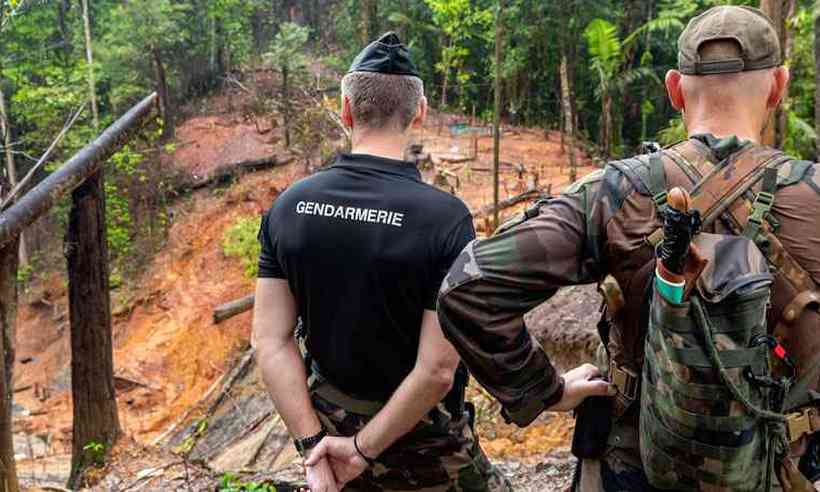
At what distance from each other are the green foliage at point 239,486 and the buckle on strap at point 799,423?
3174 millimetres

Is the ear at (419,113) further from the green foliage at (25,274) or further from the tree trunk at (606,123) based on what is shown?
the green foliage at (25,274)

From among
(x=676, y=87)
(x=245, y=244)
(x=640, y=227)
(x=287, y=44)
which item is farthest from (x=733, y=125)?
(x=287, y=44)

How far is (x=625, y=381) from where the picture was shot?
1.73 m

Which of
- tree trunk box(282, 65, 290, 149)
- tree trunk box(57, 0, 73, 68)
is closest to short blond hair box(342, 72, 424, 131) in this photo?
tree trunk box(282, 65, 290, 149)

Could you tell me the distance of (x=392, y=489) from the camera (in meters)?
2.20

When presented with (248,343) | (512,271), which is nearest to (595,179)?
(512,271)

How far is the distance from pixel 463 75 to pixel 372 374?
64.8ft

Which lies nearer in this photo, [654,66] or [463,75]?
[654,66]

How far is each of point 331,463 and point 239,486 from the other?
98.2 inches

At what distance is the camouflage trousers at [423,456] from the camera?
2.14 m

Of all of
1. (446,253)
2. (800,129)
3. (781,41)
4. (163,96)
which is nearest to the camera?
(446,253)

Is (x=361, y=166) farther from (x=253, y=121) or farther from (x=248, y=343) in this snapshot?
(x=253, y=121)

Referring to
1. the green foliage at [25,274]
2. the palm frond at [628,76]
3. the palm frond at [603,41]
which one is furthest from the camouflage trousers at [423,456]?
the green foliage at [25,274]

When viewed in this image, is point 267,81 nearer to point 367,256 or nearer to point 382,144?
point 382,144
